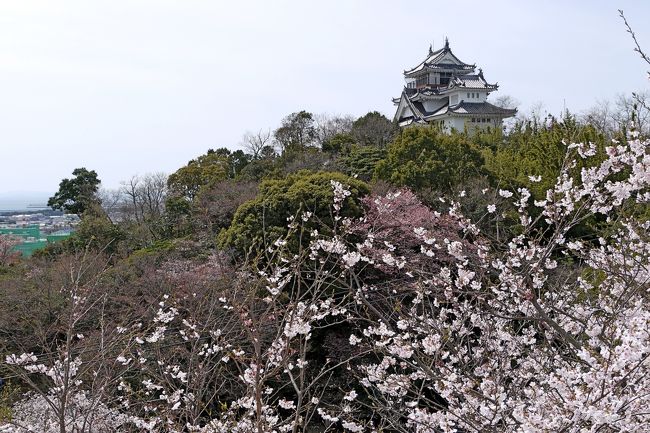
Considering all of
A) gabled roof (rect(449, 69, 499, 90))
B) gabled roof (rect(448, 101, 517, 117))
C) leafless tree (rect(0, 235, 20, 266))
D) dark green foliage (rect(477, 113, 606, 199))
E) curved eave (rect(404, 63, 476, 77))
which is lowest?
leafless tree (rect(0, 235, 20, 266))

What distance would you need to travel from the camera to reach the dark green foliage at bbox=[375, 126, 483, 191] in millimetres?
11695

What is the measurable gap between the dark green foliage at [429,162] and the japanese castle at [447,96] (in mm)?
14208

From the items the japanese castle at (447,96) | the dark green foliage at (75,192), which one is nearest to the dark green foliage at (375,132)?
the japanese castle at (447,96)

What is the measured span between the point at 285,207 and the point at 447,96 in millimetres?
22587

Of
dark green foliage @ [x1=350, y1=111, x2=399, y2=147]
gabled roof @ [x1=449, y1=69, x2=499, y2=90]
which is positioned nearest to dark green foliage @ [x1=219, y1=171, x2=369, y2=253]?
dark green foliage @ [x1=350, y1=111, x2=399, y2=147]

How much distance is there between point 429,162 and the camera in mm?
11711

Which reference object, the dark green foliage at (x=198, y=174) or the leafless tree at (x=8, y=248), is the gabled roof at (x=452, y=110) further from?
the leafless tree at (x=8, y=248)

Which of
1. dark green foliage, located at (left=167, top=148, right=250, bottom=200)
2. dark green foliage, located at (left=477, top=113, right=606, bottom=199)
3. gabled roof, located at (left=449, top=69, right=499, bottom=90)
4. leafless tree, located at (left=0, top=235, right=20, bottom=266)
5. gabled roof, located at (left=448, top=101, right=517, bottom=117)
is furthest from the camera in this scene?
gabled roof, located at (left=449, top=69, right=499, bottom=90)

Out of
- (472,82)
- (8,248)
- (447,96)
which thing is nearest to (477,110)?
(472,82)

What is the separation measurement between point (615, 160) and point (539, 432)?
179 centimetres

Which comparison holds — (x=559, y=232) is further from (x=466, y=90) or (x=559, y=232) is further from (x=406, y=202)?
(x=466, y=90)

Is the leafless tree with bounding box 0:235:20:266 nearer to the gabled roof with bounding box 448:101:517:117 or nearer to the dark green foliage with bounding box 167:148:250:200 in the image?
the dark green foliage with bounding box 167:148:250:200

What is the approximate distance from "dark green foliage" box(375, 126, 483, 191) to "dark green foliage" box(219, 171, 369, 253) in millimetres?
2758

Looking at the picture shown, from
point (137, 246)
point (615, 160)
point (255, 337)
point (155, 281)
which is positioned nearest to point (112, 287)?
point (155, 281)
